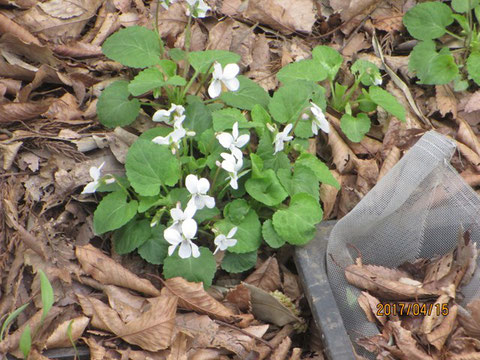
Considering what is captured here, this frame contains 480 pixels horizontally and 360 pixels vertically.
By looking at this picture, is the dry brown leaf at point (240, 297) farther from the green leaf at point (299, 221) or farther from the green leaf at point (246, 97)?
the green leaf at point (246, 97)

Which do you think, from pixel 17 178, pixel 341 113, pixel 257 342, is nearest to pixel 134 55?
pixel 17 178

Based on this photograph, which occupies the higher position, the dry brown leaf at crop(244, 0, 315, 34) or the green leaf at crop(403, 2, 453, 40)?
the green leaf at crop(403, 2, 453, 40)

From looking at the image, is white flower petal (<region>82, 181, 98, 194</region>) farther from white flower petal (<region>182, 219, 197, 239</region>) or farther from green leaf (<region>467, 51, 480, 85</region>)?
green leaf (<region>467, 51, 480, 85</region>)

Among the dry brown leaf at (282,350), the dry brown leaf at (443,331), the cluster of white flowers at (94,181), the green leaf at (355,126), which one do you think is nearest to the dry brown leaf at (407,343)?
the dry brown leaf at (443,331)

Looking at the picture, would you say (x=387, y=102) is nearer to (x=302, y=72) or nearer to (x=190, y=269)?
(x=302, y=72)

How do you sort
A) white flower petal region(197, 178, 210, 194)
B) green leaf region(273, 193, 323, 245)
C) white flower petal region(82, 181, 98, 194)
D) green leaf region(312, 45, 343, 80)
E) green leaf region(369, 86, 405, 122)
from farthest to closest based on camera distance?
green leaf region(312, 45, 343, 80) → green leaf region(369, 86, 405, 122) → green leaf region(273, 193, 323, 245) → white flower petal region(82, 181, 98, 194) → white flower petal region(197, 178, 210, 194)

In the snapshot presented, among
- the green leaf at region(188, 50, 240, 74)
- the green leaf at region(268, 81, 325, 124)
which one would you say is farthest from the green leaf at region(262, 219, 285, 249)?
the green leaf at region(188, 50, 240, 74)

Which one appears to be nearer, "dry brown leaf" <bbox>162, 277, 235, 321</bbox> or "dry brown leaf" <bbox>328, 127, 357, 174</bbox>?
"dry brown leaf" <bbox>162, 277, 235, 321</bbox>

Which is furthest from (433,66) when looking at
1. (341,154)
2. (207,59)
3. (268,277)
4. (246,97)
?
(268,277)

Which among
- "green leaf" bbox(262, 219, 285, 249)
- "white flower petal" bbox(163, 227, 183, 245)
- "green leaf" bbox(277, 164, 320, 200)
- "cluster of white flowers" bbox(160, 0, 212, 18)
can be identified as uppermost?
"cluster of white flowers" bbox(160, 0, 212, 18)
